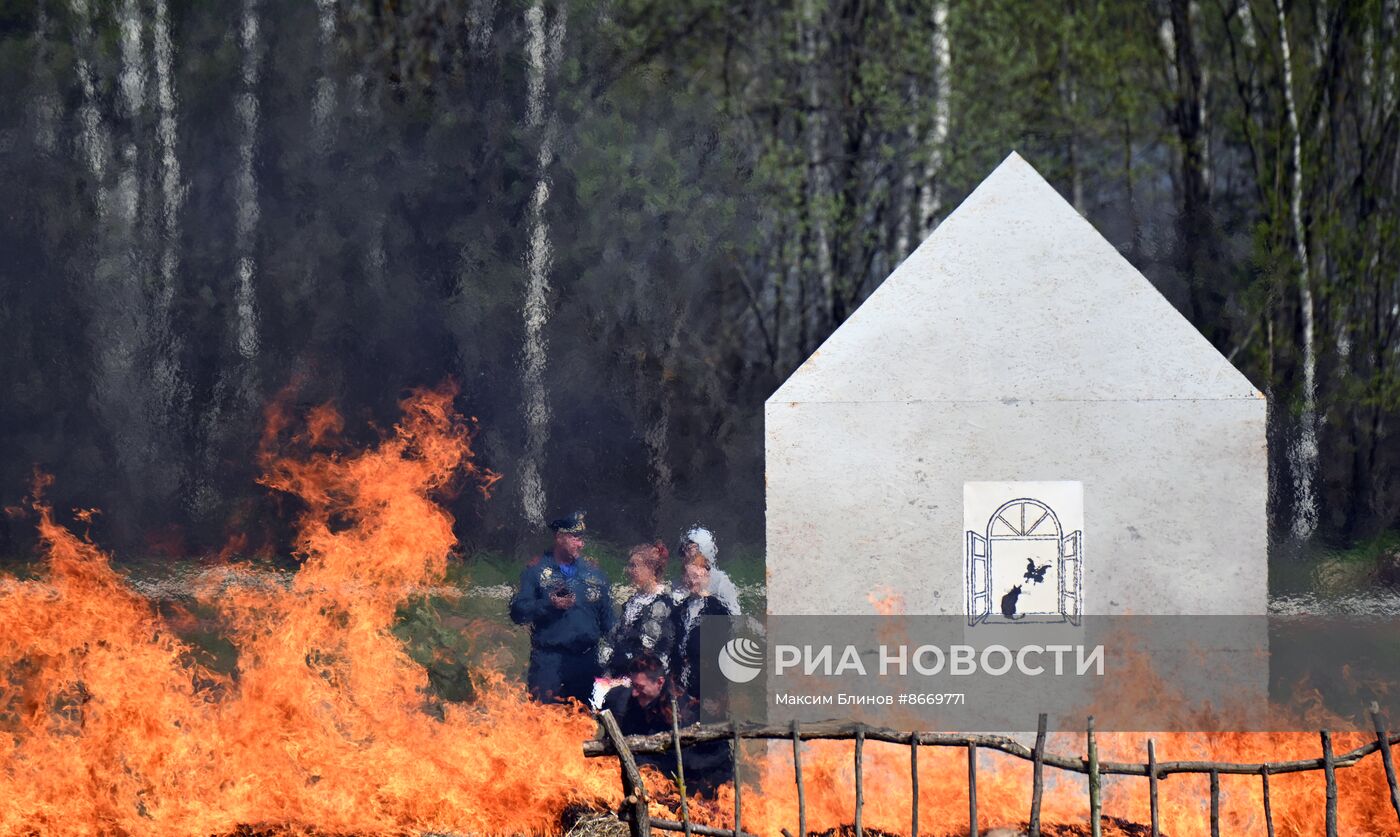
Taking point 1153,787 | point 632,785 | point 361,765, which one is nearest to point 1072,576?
point 1153,787

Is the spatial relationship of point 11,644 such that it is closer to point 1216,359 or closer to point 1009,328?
point 1009,328

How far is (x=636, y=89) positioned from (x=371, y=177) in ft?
9.40

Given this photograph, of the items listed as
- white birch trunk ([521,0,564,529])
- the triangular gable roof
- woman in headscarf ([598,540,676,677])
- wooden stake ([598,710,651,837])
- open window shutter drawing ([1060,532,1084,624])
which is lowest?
wooden stake ([598,710,651,837])

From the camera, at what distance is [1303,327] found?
1325cm

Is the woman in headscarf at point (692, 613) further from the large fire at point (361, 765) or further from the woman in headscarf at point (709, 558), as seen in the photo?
the large fire at point (361, 765)

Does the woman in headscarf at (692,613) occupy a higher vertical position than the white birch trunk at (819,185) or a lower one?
lower

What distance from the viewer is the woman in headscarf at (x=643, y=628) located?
6520 mm

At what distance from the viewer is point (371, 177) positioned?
1462cm

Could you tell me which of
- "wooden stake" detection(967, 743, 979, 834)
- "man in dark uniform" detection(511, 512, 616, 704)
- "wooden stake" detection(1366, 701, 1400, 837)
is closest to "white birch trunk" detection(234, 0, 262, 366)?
"man in dark uniform" detection(511, 512, 616, 704)

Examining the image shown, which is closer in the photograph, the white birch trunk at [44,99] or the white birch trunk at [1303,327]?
the white birch trunk at [1303,327]

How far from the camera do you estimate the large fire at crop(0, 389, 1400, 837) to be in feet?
19.7

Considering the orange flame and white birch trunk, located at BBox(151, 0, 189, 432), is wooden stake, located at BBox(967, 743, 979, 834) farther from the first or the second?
white birch trunk, located at BBox(151, 0, 189, 432)

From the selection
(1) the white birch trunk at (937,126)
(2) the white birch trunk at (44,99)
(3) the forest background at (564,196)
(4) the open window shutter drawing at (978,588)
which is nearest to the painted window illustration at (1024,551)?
(4) the open window shutter drawing at (978,588)

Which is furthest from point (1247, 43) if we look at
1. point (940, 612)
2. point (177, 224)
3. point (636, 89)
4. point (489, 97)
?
point (177, 224)
